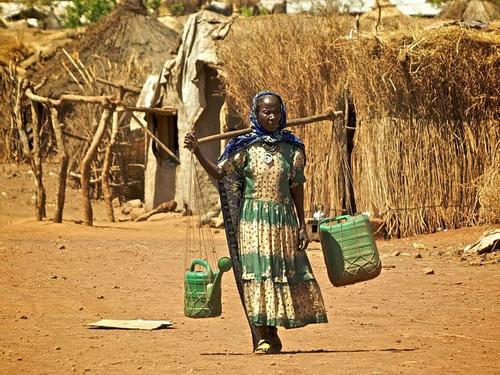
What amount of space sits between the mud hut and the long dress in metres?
5.93

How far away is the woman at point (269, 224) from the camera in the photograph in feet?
21.1

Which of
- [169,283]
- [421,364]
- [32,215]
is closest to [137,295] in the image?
[169,283]

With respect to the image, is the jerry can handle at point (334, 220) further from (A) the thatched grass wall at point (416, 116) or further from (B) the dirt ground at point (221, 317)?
(A) the thatched grass wall at point (416, 116)

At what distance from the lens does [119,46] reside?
25.6 m

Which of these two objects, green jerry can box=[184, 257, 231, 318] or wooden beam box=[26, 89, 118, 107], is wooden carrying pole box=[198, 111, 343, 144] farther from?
wooden beam box=[26, 89, 118, 107]

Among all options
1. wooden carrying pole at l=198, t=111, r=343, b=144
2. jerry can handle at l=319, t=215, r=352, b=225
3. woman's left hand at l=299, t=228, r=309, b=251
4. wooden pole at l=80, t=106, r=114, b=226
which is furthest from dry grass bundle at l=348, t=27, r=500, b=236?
A: woman's left hand at l=299, t=228, r=309, b=251

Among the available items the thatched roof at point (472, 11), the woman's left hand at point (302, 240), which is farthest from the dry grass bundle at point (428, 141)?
the thatched roof at point (472, 11)

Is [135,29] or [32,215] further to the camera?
[135,29]

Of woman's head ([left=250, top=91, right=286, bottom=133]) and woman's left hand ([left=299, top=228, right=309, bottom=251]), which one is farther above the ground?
woman's head ([left=250, top=91, right=286, bottom=133])

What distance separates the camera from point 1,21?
1441 inches

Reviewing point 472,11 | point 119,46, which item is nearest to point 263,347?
point 119,46

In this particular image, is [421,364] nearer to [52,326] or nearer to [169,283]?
[52,326]

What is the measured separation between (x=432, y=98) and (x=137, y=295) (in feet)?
17.7

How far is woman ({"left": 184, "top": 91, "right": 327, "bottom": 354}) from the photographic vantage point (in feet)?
21.1
